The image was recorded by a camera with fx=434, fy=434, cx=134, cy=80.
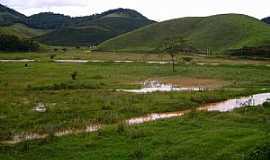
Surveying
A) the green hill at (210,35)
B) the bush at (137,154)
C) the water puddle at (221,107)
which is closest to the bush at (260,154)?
the bush at (137,154)

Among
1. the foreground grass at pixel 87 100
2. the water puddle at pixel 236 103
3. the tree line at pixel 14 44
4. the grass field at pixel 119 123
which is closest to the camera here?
the grass field at pixel 119 123

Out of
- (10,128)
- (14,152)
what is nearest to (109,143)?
(14,152)

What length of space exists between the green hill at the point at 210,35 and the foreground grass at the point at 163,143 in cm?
11111

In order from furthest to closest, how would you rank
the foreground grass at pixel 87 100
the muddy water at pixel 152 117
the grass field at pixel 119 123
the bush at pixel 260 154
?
the foreground grass at pixel 87 100 → the muddy water at pixel 152 117 → the grass field at pixel 119 123 → the bush at pixel 260 154

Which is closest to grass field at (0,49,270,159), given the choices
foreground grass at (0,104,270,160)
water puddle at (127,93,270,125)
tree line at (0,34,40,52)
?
foreground grass at (0,104,270,160)

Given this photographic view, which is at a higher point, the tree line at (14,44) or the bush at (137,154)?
the tree line at (14,44)

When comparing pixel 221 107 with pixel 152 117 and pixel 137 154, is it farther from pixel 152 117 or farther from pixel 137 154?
pixel 137 154

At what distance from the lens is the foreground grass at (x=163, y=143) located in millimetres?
22391

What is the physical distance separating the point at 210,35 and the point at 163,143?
489 feet

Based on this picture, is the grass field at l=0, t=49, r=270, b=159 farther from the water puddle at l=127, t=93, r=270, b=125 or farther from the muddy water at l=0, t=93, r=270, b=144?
the water puddle at l=127, t=93, r=270, b=125

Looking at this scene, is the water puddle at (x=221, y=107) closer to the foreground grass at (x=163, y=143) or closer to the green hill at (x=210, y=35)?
the foreground grass at (x=163, y=143)

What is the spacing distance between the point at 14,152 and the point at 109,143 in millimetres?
5339

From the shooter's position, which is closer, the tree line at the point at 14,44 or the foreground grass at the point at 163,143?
the foreground grass at the point at 163,143

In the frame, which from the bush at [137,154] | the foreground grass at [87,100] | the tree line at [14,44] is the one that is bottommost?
the bush at [137,154]
